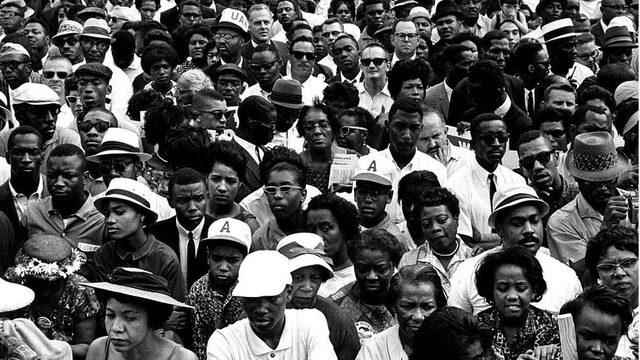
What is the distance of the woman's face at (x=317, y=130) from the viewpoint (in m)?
10.2

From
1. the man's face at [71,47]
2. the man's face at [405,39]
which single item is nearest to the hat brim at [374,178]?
the man's face at [405,39]

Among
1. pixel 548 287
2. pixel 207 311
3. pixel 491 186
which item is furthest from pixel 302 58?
pixel 548 287

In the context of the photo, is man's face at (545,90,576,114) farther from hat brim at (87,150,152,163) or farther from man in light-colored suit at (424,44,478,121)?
hat brim at (87,150,152,163)

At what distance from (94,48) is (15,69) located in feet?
4.18

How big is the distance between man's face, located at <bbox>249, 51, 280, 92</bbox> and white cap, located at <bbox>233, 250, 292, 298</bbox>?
582 centimetres

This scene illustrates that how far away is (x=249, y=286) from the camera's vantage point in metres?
6.41

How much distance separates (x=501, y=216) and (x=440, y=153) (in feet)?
7.18

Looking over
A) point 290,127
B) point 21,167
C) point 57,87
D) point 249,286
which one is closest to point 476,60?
→ point 290,127

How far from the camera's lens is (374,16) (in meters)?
15.7

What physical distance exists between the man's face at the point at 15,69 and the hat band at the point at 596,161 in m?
5.75

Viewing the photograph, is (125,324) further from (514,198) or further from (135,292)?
(514,198)

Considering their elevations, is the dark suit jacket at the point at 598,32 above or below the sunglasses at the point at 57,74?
above

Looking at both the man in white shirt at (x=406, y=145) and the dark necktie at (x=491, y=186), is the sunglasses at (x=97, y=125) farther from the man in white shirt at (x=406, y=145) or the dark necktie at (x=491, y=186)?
the dark necktie at (x=491, y=186)

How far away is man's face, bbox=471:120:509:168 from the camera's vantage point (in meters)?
9.59
